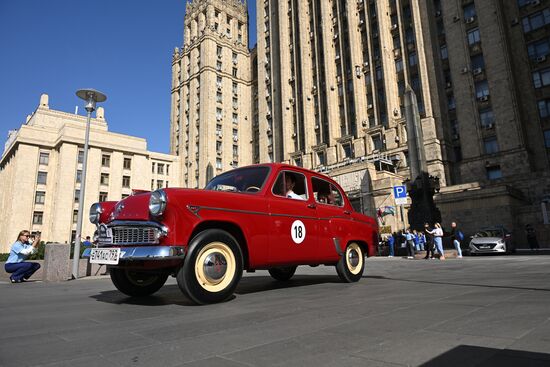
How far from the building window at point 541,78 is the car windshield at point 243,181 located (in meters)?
37.1

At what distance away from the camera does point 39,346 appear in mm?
2359

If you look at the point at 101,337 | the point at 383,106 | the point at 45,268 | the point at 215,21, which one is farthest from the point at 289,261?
the point at 215,21

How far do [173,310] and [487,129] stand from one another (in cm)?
3710

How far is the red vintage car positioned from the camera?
3.77 meters

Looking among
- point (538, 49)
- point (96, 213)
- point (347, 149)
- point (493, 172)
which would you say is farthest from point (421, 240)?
point (538, 49)

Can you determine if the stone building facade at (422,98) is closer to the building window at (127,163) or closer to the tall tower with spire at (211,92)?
the tall tower with spire at (211,92)

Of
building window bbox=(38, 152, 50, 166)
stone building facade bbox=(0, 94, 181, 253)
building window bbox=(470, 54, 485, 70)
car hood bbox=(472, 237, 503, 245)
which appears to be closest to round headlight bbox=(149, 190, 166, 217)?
car hood bbox=(472, 237, 503, 245)

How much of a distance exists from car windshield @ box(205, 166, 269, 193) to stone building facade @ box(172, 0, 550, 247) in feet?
87.1

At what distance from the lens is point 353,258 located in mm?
6352

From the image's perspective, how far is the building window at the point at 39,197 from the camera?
48.1 metres

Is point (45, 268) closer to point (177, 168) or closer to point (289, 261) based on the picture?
point (289, 261)

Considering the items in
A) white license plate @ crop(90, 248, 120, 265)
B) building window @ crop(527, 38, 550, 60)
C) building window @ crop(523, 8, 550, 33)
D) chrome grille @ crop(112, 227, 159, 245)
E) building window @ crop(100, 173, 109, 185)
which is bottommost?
white license plate @ crop(90, 248, 120, 265)

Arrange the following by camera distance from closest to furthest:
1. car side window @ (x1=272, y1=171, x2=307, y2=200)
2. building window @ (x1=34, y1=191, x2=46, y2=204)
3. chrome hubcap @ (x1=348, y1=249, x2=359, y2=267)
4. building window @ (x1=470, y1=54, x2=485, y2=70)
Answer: car side window @ (x1=272, y1=171, x2=307, y2=200), chrome hubcap @ (x1=348, y1=249, x2=359, y2=267), building window @ (x1=470, y1=54, x2=485, y2=70), building window @ (x1=34, y1=191, x2=46, y2=204)

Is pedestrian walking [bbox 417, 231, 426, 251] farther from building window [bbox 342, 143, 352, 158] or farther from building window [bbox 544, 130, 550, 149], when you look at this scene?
building window [bbox 342, 143, 352, 158]
